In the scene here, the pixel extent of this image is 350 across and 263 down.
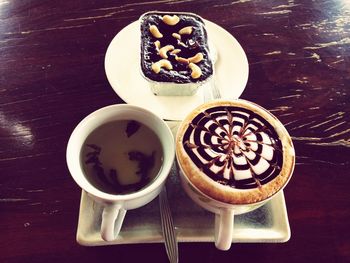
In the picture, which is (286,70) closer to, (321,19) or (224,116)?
(321,19)

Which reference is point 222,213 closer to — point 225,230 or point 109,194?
point 225,230

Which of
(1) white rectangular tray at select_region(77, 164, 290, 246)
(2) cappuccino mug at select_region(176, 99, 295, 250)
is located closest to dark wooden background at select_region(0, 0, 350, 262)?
(1) white rectangular tray at select_region(77, 164, 290, 246)

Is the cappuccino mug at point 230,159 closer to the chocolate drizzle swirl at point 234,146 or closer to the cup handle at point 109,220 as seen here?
the chocolate drizzle swirl at point 234,146

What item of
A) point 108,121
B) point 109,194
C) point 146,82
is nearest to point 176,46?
point 146,82

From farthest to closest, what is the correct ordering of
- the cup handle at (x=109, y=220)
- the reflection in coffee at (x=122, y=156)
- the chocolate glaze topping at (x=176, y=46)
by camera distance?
the chocolate glaze topping at (x=176, y=46) < the reflection in coffee at (x=122, y=156) < the cup handle at (x=109, y=220)

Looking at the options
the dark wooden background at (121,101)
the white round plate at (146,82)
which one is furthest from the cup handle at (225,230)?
the white round plate at (146,82)

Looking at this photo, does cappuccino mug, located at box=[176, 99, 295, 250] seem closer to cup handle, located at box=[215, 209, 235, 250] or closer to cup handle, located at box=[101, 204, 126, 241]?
cup handle, located at box=[215, 209, 235, 250]

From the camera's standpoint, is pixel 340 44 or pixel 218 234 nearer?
pixel 218 234

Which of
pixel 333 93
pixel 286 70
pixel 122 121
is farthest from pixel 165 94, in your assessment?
pixel 333 93
